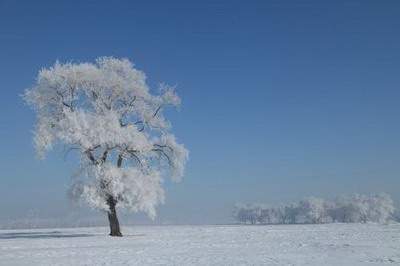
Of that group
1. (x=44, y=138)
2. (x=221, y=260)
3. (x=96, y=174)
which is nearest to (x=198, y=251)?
(x=221, y=260)

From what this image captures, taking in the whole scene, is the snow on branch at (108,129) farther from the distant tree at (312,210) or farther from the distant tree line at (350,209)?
the distant tree at (312,210)

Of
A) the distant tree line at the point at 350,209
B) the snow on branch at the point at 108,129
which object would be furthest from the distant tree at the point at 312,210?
the snow on branch at the point at 108,129

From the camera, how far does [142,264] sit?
20.4 meters

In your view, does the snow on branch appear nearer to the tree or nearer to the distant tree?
the tree

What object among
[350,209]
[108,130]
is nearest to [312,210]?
[350,209]

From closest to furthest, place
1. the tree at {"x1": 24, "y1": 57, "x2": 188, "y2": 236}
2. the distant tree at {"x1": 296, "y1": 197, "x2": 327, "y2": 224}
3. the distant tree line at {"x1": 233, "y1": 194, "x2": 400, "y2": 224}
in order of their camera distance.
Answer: the tree at {"x1": 24, "y1": 57, "x2": 188, "y2": 236}
the distant tree line at {"x1": 233, "y1": 194, "x2": 400, "y2": 224}
the distant tree at {"x1": 296, "y1": 197, "x2": 327, "y2": 224}

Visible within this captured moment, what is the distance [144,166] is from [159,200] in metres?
2.88

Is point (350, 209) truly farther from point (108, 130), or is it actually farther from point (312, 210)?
point (108, 130)

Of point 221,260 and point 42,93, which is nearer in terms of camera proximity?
point 221,260

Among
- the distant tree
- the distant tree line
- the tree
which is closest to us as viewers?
the tree

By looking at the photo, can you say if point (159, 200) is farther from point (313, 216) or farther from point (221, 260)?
point (313, 216)

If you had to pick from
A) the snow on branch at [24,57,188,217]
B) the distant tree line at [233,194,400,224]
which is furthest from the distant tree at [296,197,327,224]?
the snow on branch at [24,57,188,217]

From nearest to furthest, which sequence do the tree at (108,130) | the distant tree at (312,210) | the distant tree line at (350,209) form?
the tree at (108,130), the distant tree line at (350,209), the distant tree at (312,210)

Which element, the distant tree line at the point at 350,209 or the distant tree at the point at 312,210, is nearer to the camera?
the distant tree line at the point at 350,209
